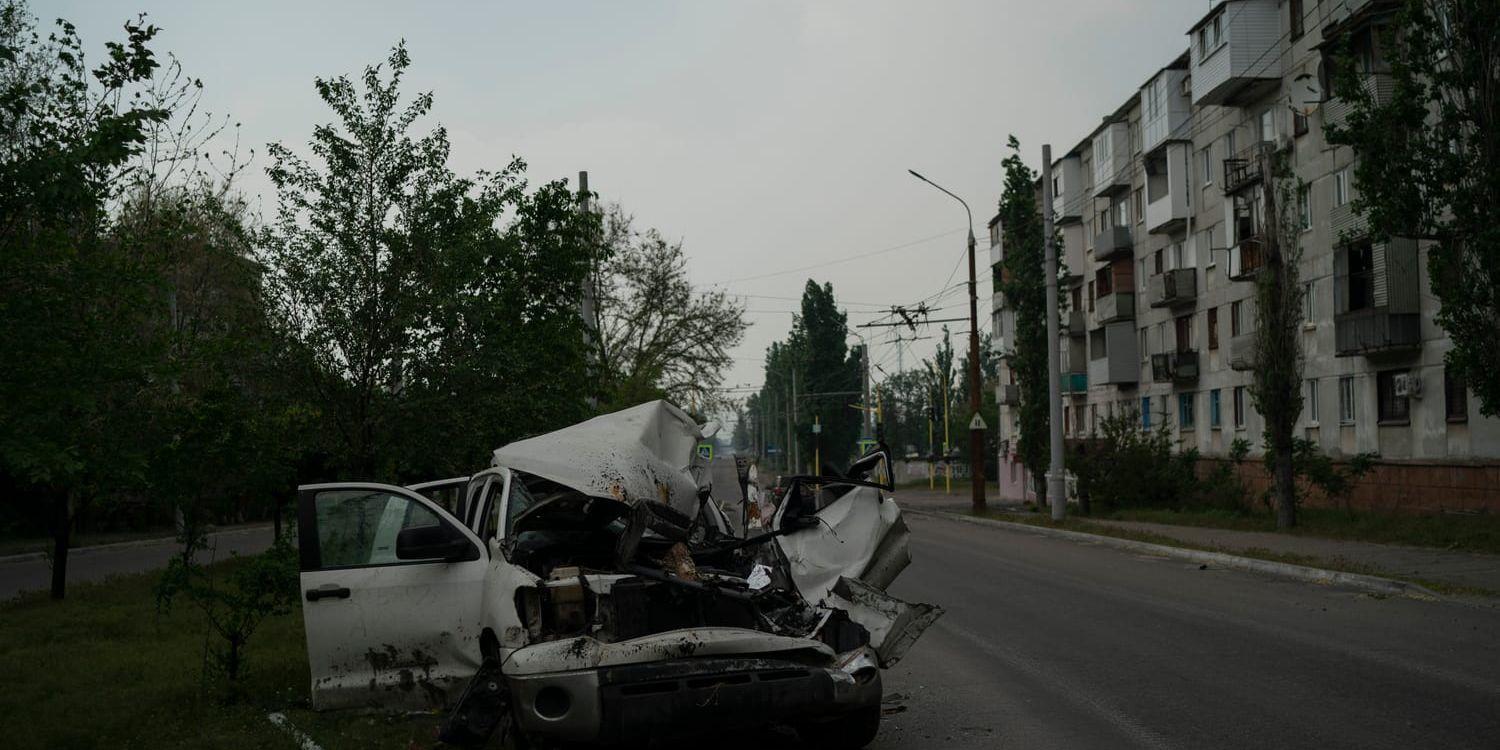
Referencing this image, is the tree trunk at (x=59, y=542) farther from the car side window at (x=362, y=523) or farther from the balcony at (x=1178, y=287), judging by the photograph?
the balcony at (x=1178, y=287)

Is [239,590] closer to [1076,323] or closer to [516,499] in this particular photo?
[516,499]

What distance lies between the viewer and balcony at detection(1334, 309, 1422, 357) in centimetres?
3027

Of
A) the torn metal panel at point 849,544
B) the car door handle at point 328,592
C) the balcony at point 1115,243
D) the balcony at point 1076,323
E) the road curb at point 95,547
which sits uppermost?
the balcony at point 1115,243

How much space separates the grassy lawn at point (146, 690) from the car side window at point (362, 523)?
999 millimetres

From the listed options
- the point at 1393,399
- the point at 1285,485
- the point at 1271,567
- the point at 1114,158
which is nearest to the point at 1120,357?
the point at 1114,158

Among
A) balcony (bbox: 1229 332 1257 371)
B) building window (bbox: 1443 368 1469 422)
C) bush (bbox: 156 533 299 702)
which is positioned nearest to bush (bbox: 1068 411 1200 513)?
balcony (bbox: 1229 332 1257 371)

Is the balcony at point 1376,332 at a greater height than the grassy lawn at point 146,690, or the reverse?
the balcony at point 1376,332

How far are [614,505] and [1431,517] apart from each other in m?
23.6

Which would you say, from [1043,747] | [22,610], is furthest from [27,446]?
[22,610]

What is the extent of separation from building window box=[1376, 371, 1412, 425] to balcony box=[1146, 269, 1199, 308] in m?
12.0

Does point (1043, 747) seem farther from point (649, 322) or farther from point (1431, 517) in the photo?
point (649, 322)

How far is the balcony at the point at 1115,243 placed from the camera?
50375mm

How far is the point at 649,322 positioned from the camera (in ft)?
154

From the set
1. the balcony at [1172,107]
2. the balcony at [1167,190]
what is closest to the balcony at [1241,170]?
the balcony at [1167,190]
